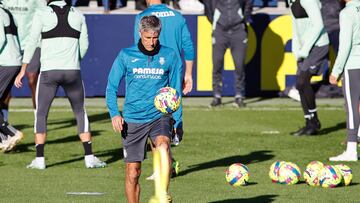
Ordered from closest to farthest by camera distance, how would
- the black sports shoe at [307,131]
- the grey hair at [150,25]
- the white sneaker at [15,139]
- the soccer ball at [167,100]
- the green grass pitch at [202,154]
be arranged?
the soccer ball at [167,100] < the grey hair at [150,25] < the green grass pitch at [202,154] < the white sneaker at [15,139] < the black sports shoe at [307,131]

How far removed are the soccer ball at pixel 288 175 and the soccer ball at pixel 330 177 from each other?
332 mm

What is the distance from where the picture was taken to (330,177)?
12.7m

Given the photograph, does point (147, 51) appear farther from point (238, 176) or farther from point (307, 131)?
point (307, 131)

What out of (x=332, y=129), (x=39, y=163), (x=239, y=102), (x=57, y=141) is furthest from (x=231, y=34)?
(x=39, y=163)

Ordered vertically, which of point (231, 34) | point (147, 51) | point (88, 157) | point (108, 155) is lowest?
point (108, 155)

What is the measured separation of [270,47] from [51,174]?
10.6 metres

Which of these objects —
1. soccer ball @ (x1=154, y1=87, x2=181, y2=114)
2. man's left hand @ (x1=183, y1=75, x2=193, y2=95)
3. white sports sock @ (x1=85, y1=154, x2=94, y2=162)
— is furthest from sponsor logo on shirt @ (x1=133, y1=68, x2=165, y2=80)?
white sports sock @ (x1=85, y1=154, x2=94, y2=162)

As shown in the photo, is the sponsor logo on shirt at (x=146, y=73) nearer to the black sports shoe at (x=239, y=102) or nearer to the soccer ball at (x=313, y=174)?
the soccer ball at (x=313, y=174)

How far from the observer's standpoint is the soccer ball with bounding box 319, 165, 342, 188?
12648 millimetres

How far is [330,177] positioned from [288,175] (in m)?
0.51

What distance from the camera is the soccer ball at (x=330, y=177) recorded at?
41.5ft

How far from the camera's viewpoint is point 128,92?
1063cm

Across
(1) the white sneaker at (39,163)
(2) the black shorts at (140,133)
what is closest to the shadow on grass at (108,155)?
(1) the white sneaker at (39,163)

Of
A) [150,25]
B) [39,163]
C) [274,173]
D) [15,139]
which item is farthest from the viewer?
[15,139]
